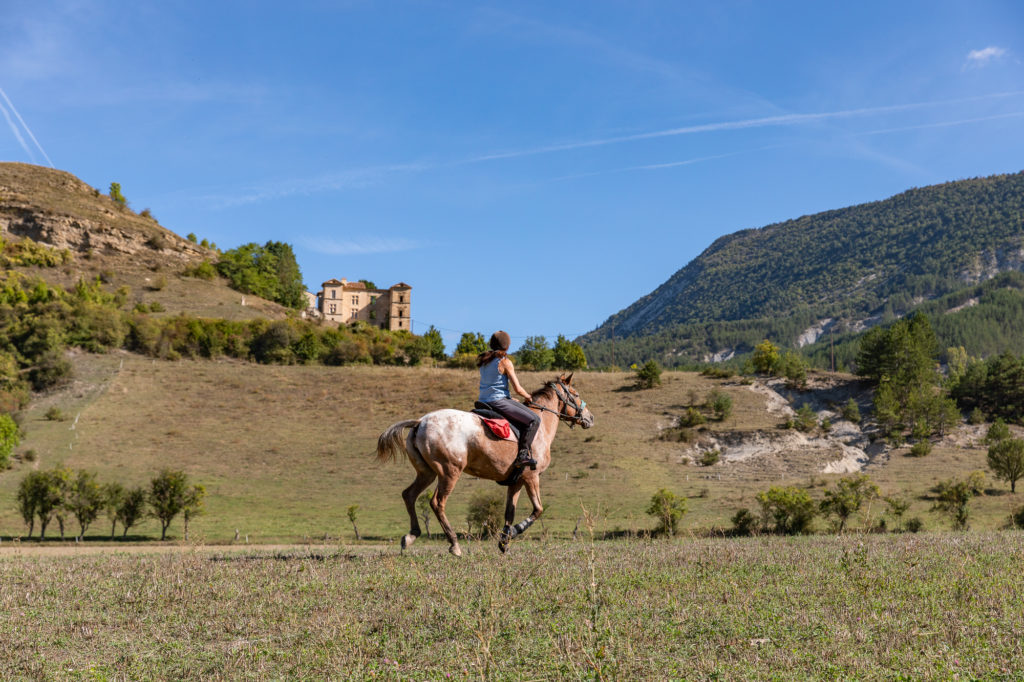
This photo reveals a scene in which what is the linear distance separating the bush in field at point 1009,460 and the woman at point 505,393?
44.2m

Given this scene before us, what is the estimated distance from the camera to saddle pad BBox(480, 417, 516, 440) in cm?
1097

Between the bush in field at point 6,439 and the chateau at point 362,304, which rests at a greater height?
the chateau at point 362,304

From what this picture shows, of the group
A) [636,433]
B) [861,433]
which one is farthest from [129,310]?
[861,433]

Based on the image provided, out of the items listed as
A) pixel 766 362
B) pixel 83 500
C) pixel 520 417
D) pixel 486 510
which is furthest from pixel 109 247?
pixel 520 417

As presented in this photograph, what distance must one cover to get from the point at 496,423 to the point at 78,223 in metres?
145

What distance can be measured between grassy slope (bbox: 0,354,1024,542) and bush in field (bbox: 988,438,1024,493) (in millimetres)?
2328

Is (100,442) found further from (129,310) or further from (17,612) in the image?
(17,612)

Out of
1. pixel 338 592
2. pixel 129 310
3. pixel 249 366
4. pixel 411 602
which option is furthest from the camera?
pixel 129 310

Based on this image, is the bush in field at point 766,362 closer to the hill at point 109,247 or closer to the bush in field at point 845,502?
the bush in field at point 845,502

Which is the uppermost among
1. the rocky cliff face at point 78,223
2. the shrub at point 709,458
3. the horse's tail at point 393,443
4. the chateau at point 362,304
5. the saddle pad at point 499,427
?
the rocky cliff face at point 78,223

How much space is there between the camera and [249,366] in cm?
8956

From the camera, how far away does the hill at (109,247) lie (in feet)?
A: 375

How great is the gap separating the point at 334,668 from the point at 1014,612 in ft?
20.6

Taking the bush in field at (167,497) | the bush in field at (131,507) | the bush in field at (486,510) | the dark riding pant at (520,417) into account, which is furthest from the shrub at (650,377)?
the dark riding pant at (520,417)
